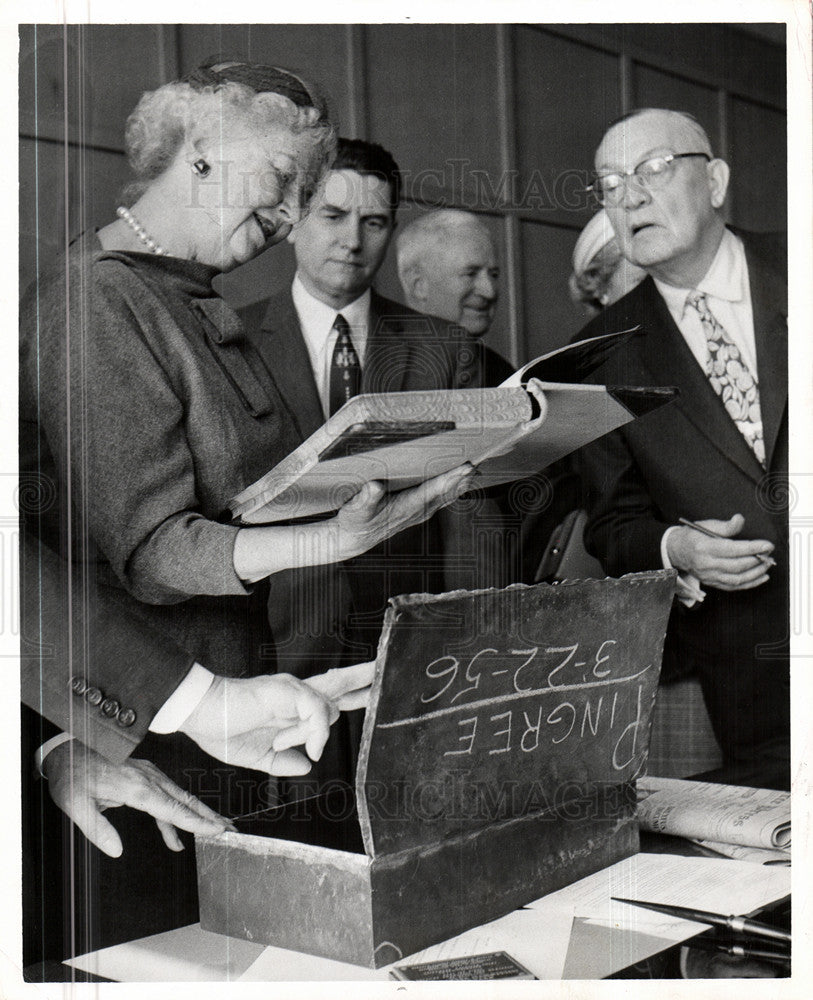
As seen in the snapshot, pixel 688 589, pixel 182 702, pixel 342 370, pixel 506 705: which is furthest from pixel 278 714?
pixel 688 589

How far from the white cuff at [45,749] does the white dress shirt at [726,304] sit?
5.73 feet

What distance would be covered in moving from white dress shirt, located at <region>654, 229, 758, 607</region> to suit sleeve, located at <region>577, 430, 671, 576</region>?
1.04ft

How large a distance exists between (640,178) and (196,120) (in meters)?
1.05

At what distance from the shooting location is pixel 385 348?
2.56m

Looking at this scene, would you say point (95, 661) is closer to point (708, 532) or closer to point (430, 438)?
point (430, 438)

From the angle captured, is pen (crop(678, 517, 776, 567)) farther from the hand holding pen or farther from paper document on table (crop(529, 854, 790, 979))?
paper document on table (crop(529, 854, 790, 979))

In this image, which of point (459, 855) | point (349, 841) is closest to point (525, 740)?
point (459, 855)

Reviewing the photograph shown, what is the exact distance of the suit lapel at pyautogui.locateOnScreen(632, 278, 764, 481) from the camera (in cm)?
266

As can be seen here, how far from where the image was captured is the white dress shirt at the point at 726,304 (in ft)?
8.80

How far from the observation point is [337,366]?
255cm

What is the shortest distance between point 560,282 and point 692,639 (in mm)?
908

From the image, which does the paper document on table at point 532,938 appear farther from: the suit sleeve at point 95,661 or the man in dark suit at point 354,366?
the suit sleeve at point 95,661

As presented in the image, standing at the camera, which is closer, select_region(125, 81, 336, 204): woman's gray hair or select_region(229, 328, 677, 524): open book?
select_region(229, 328, 677, 524): open book

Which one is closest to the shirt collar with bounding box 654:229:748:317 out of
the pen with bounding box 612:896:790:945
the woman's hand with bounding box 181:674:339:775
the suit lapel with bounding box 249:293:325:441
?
the suit lapel with bounding box 249:293:325:441
